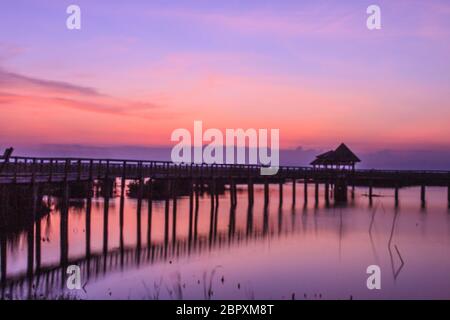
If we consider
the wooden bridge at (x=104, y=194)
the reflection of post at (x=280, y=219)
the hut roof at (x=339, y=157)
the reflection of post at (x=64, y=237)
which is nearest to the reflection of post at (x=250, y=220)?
the wooden bridge at (x=104, y=194)

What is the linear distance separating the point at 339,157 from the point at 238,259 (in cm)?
4311

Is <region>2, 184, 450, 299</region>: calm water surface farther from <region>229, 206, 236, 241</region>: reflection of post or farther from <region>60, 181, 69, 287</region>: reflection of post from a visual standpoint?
<region>60, 181, 69, 287</region>: reflection of post

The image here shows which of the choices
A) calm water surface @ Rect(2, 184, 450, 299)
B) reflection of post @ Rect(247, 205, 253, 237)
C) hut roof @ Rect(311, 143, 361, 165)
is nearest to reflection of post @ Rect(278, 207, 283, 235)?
calm water surface @ Rect(2, 184, 450, 299)

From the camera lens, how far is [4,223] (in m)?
28.7

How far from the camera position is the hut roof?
66.2m

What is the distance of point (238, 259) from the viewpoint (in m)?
25.5

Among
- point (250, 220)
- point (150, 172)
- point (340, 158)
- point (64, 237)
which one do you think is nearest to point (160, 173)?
point (150, 172)

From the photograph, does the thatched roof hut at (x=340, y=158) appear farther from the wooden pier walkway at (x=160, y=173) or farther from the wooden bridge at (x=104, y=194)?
the wooden bridge at (x=104, y=194)

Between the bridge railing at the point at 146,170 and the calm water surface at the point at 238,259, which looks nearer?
the calm water surface at the point at 238,259

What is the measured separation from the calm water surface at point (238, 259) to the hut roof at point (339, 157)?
24.4 m

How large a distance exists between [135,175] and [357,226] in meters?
14.2

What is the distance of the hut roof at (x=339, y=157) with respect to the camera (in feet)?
217
